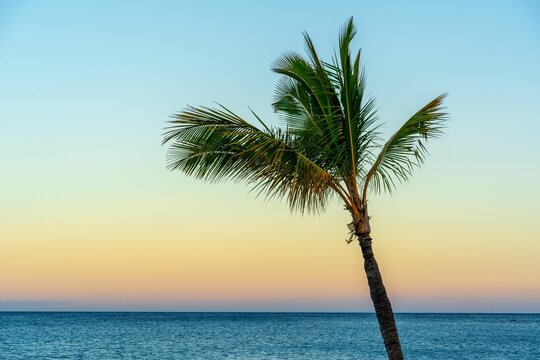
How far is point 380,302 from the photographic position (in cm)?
1109

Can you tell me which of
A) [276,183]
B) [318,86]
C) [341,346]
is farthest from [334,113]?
[341,346]

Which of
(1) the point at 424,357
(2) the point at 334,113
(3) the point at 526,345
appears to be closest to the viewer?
(2) the point at 334,113

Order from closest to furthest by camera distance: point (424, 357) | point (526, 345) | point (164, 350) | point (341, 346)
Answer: point (424, 357) < point (164, 350) < point (341, 346) < point (526, 345)

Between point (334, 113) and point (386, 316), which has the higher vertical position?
point (334, 113)

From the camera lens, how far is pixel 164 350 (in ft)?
195

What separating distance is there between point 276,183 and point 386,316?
2.76 metres

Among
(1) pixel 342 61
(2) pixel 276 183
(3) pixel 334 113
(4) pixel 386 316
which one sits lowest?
(4) pixel 386 316

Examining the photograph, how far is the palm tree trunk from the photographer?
11.0 m

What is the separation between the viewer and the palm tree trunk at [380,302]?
433 inches

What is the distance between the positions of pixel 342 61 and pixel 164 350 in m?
51.3

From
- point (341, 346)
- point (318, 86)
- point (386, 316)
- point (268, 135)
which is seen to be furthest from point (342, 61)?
point (341, 346)

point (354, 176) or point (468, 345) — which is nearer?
point (354, 176)

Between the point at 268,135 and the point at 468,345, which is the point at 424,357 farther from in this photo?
the point at 268,135

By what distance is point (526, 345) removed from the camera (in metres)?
69.9
